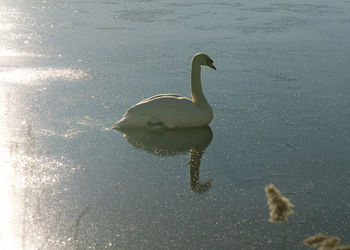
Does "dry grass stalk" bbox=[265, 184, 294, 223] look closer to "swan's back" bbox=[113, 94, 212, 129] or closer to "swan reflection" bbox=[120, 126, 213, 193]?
"swan reflection" bbox=[120, 126, 213, 193]

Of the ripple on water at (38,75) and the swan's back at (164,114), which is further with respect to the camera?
the ripple on water at (38,75)

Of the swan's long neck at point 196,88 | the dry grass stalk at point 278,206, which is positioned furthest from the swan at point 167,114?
the dry grass stalk at point 278,206

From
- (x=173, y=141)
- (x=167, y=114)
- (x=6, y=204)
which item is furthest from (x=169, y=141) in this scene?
(x=6, y=204)

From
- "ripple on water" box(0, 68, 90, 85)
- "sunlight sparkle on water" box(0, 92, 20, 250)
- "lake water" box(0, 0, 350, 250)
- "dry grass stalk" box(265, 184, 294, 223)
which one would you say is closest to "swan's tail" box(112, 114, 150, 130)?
"lake water" box(0, 0, 350, 250)

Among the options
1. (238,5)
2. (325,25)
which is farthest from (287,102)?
(238,5)

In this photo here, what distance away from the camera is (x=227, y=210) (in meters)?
3.99

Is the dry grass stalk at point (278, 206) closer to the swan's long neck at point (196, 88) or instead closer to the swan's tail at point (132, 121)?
the swan's tail at point (132, 121)

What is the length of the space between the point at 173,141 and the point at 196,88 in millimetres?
787

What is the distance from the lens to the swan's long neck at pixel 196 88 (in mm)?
5938

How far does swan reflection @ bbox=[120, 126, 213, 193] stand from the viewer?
5.25 meters

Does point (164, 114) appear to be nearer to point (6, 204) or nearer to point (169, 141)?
point (169, 141)

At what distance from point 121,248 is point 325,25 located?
9522mm

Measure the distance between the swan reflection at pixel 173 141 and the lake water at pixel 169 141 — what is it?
0.02 m

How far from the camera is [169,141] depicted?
5535 mm
